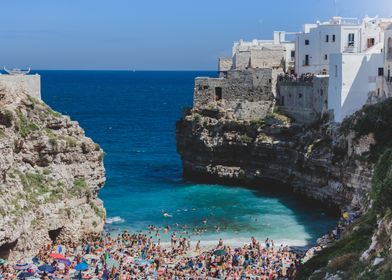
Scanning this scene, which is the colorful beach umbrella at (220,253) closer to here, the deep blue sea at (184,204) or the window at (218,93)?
the deep blue sea at (184,204)

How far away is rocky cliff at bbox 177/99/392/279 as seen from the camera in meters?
30.9

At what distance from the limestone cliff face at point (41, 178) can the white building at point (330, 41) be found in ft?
97.8

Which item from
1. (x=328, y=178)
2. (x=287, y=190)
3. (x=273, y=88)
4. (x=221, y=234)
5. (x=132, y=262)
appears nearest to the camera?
(x=132, y=262)

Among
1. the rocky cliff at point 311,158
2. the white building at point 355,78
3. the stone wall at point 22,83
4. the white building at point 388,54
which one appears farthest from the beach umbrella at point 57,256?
the white building at point 388,54

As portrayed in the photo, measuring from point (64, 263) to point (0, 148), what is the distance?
305 inches

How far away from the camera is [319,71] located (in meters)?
71.2

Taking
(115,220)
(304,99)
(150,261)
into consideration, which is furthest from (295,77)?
(150,261)

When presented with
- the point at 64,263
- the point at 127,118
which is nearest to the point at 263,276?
the point at 64,263

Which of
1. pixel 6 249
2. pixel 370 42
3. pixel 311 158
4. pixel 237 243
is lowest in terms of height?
pixel 237 243

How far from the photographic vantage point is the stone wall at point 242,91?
71.1 meters

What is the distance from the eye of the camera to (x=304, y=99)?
66.9m

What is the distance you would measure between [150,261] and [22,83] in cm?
1506

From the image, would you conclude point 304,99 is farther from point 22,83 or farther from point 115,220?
point 22,83

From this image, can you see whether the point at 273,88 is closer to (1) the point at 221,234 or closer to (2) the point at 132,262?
(1) the point at 221,234
